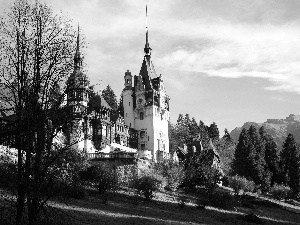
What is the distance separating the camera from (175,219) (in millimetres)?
28156

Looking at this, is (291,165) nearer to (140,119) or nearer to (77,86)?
(140,119)

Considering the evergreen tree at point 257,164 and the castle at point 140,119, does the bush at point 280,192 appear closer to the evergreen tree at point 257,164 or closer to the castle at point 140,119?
the evergreen tree at point 257,164

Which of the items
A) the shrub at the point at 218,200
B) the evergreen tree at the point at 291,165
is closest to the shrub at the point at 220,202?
the shrub at the point at 218,200

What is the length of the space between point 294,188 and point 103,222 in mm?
50673

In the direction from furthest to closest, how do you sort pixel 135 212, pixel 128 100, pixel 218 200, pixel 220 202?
pixel 128 100, pixel 218 200, pixel 220 202, pixel 135 212

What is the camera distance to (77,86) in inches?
658

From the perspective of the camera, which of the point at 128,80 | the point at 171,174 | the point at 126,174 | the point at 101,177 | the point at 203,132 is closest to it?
the point at 101,177

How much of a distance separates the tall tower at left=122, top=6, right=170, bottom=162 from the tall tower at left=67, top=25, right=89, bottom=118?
4965 centimetres

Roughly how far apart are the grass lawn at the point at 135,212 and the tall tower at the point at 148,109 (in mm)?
27050

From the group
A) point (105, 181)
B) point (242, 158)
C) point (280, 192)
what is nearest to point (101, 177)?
point (105, 181)

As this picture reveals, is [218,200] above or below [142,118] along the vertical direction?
below

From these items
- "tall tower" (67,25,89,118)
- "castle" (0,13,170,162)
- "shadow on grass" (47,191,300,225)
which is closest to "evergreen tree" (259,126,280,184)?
"castle" (0,13,170,162)

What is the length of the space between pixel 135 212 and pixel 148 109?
4133 centimetres

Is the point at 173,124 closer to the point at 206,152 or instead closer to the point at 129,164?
the point at 206,152
